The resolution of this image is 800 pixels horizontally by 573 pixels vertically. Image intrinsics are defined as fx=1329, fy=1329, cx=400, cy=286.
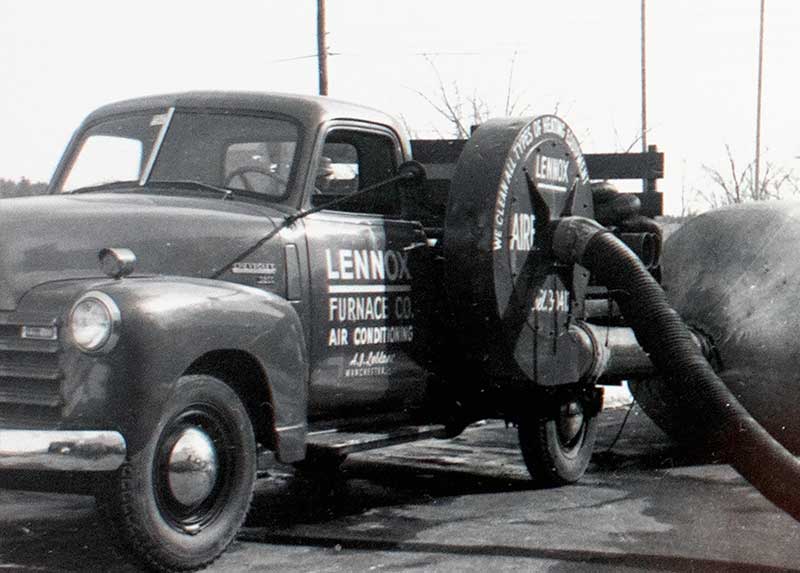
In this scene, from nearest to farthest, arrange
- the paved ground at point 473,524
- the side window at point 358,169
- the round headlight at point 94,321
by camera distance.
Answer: the round headlight at point 94,321 < the paved ground at point 473,524 < the side window at point 358,169

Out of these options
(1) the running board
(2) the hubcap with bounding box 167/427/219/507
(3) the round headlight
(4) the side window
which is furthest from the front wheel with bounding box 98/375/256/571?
(4) the side window

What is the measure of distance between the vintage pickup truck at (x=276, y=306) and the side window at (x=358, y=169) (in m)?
0.02

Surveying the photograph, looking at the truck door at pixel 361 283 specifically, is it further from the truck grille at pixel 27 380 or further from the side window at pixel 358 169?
the truck grille at pixel 27 380

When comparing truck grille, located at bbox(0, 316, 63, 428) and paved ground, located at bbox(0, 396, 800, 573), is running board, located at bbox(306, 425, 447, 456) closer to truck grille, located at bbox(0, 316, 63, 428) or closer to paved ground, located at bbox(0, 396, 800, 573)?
paved ground, located at bbox(0, 396, 800, 573)

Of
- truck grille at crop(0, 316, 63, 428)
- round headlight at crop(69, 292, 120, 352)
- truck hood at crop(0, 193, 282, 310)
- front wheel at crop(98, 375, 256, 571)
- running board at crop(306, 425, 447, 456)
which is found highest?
truck hood at crop(0, 193, 282, 310)

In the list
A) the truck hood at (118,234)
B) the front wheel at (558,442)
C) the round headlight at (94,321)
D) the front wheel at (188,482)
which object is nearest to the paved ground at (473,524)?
the front wheel at (558,442)

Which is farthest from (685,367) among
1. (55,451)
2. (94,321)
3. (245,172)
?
(55,451)

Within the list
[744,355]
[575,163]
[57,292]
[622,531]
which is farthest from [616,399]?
[57,292]

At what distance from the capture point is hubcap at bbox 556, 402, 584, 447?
27.7ft

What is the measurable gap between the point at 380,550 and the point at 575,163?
3.01 metres

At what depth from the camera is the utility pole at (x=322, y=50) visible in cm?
1855

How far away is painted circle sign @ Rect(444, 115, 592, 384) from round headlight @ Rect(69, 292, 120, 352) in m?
2.45

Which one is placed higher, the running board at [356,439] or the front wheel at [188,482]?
the front wheel at [188,482]

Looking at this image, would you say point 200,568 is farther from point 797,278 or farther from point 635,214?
point 797,278
